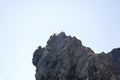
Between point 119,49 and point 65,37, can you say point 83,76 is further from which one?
point 119,49

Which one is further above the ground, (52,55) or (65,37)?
(65,37)

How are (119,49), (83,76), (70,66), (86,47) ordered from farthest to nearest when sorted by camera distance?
(119,49), (86,47), (70,66), (83,76)

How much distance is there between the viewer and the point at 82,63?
107562 millimetres

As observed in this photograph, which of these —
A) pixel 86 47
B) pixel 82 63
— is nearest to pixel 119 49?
pixel 86 47

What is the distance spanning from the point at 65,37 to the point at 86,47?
1060 centimetres

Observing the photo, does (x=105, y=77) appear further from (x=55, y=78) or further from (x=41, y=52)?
(x=41, y=52)

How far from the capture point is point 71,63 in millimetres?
111125

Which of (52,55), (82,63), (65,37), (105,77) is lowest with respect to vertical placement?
(105,77)

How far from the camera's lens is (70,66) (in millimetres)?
109625

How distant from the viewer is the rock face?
105 meters

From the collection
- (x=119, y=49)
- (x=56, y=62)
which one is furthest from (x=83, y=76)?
(x=119, y=49)

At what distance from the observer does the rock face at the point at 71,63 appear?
105 metres

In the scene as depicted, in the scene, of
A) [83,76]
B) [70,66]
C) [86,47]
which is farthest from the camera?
[86,47]

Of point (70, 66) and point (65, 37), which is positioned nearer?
point (70, 66)
